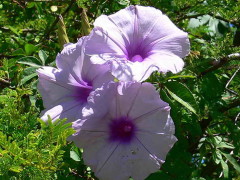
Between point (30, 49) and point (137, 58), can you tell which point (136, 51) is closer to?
point (137, 58)

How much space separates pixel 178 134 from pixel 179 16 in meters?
0.78

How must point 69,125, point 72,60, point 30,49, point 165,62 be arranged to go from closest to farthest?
point 69,125 < point 165,62 < point 72,60 < point 30,49

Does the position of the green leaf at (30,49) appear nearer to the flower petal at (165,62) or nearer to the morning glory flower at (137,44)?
the morning glory flower at (137,44)

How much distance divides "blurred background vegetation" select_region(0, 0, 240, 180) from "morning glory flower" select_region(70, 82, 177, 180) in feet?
0.30

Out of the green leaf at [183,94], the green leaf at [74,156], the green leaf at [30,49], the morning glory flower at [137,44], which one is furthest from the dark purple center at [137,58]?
the green leaf at [30,49]

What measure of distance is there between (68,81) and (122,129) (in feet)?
0.80

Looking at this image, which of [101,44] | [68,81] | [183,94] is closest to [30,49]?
[68,81]

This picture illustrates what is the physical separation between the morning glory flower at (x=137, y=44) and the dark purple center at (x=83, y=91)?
0.52 feet

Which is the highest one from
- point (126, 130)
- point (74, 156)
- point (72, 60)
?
point (72, 60)

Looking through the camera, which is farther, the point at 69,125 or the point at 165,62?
the point at 165,62

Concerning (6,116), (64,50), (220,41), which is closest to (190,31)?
(220,41)

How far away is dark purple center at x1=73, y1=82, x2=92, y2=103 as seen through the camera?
1387mm

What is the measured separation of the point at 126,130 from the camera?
51.6 inches

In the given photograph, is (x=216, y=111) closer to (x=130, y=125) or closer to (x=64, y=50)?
(x=130, y=125)
